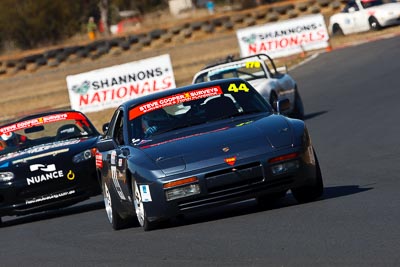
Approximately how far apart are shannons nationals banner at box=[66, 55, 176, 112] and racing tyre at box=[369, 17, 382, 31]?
1051cm

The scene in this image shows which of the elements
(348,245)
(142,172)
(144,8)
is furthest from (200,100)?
(144,8)

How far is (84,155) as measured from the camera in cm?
1316

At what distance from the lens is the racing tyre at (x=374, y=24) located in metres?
37.0

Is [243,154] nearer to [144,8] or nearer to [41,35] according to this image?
[41,35]

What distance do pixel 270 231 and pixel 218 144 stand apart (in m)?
1.14

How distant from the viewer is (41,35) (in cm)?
6456

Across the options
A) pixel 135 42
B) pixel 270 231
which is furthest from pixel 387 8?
pixel 270 231

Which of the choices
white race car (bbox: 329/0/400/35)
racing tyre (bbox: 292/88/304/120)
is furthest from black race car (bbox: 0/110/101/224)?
white race car (bbox: 329/0/400/35)

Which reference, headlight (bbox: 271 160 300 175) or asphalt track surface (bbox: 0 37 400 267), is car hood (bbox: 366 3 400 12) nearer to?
asphalt track surface (bbox: 0 37 400 267)

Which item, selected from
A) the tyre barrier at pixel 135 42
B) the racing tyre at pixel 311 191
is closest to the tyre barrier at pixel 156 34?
the tyre barrier at pixel 135 42

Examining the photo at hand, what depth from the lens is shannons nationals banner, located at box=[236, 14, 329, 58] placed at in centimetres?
3262

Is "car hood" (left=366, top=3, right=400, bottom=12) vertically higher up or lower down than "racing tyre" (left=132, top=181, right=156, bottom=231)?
lower down

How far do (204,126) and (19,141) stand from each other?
204 inches

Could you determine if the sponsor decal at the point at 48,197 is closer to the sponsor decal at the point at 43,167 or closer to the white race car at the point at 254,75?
the sponsor decal at the point at 43,167
